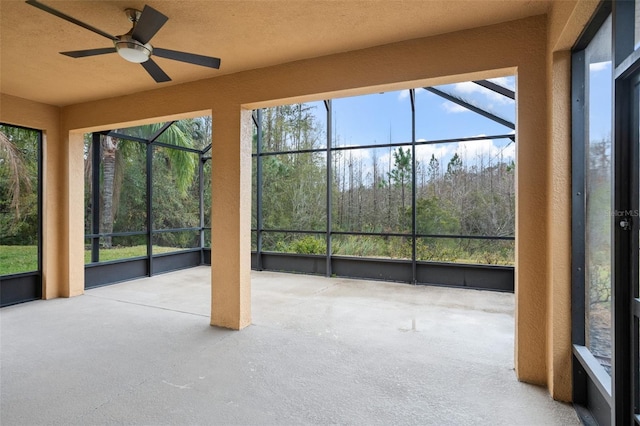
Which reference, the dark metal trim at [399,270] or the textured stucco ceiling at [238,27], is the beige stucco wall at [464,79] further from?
the dark metal trim at [399,270]

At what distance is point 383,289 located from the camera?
571 centimetres

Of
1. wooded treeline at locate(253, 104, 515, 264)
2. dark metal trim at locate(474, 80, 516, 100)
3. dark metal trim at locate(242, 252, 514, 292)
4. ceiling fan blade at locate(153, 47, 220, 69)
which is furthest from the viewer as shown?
wooded treeline at locate(253, 104, 515, 264)

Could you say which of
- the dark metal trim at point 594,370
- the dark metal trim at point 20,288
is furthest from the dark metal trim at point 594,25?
the dark metal trim at point 20,288

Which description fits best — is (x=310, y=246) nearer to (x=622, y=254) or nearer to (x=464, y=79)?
(x=464, y=79)

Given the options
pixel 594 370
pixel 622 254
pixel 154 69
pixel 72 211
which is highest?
pixel 154 69

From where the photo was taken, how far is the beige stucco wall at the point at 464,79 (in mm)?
2404

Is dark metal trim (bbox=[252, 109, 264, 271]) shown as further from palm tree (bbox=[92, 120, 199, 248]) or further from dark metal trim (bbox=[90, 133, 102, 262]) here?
dark metal trim (bbox=[90, 133, 102, 262])

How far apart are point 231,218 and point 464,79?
269 cm

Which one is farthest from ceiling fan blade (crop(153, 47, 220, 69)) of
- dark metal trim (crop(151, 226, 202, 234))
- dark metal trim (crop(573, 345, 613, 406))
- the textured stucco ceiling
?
dark metal trim (crop(151, 226, 202, 234))

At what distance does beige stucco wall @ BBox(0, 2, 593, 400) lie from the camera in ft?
7.89

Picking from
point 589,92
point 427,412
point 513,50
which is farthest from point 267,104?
point 427,412

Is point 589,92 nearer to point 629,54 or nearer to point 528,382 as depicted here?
point 629,54


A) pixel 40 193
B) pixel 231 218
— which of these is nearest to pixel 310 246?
pixel 231 218

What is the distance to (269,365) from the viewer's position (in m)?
2.92
